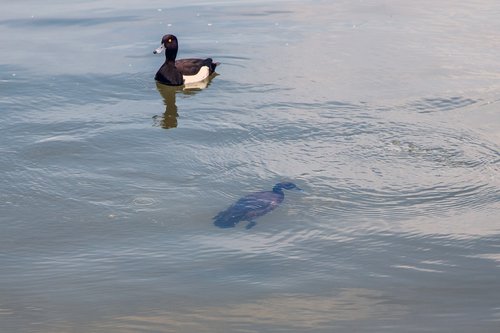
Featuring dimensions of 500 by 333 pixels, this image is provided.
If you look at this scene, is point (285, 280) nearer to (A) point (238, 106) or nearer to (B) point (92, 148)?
(B) point (92, 148)

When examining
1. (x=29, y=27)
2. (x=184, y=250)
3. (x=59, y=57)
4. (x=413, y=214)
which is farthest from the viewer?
(x=29, y=27)

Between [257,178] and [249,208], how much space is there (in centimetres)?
107

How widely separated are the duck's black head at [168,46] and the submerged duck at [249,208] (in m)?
5.94

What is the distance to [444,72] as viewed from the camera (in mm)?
12867

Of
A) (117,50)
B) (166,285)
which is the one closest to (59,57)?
(117,50)

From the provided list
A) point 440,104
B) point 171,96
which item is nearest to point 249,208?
point 440,104

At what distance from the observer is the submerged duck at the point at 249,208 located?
26.1ft

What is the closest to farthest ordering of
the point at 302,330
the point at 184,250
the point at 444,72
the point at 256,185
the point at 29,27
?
1. the point at 302,330
2. the point at 184,250
3. the point at 256,185
4. the point at 444,72
5. the point at 29,27

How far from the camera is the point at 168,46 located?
13961mm

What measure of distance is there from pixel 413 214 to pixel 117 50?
770 cm

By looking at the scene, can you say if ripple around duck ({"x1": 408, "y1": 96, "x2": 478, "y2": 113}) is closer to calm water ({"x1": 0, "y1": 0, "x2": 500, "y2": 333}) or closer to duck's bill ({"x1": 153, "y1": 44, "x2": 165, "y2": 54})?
calm water ({"x1": 0, "y1": 0, "x2": 500, "y2": 333})

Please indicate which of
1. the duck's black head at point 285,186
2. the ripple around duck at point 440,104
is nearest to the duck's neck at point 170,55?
the ripple around duck at point 440,104

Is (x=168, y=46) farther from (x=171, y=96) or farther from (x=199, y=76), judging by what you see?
(x=171, y=96)

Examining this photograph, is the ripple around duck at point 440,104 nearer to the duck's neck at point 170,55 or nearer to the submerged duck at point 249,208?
the submerged duck at point 249,208
